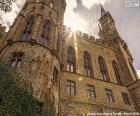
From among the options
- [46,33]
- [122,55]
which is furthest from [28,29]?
[122,55]

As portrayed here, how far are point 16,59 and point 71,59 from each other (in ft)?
27.5

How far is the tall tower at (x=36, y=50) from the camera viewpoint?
12891mm

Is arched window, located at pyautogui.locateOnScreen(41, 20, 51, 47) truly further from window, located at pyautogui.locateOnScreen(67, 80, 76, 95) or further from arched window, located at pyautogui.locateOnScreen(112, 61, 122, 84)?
arched window, located at pyautogui.locateOnScreen(112, 61, 122, 84)

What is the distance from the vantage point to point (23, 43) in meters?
14.8

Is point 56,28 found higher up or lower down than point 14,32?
higher up

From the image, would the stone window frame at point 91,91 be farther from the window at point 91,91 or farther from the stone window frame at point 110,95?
the stone window frame at point 110,95

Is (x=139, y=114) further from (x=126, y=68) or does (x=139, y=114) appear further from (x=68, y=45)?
(x=68, y=45)

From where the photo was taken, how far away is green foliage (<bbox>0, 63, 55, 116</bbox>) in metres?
9.83

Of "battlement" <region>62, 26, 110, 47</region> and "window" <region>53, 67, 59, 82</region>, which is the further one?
"battlement" <region>62, 26, 110, 47</region>

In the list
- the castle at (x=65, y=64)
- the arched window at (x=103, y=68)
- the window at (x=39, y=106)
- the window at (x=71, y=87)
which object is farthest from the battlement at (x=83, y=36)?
the window at (x=39, y=106)

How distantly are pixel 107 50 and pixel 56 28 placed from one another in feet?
32.1

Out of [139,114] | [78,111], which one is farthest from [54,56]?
[139,114]

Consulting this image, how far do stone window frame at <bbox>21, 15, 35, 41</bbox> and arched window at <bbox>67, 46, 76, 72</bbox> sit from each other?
601 cm

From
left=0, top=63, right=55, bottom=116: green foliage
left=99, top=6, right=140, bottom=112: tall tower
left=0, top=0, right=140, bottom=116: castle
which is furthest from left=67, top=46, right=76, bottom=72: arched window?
left=0, top=63, right=55, bottom=116: green foliage
